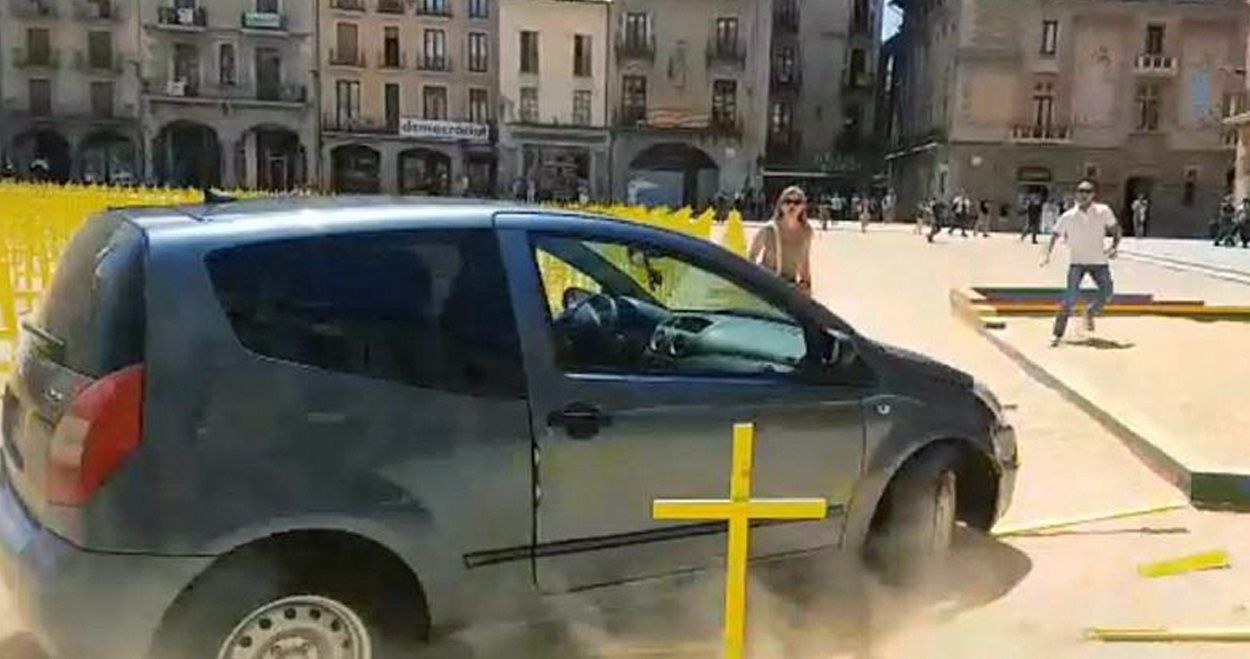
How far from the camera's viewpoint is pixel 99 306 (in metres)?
3.41

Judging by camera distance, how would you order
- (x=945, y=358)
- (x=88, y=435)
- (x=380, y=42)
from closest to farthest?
(x=88, y=435) → (x=945, y=358) → (x=380, y=42)

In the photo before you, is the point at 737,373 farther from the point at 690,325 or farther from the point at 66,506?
the point at 66,506

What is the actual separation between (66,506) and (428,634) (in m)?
1.13

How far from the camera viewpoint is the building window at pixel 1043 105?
55.8 metres

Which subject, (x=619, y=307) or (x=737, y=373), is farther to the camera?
→ (x=619, y=307)

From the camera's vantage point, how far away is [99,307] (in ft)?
11.2

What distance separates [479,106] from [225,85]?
39.9 ft

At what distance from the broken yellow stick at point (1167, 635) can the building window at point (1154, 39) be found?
187ft

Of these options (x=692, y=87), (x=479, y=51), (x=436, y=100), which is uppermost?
(x=479, y=51)

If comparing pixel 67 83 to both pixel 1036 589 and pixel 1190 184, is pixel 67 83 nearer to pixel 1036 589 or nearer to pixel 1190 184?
pixel 1190 184

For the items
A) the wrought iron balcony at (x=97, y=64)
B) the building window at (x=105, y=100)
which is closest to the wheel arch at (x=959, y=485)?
the building window at (x=105, y=100)

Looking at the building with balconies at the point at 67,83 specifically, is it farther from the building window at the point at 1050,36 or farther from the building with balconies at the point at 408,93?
the building window at the point at 1050,36

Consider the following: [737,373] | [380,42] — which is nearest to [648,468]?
[737,373]

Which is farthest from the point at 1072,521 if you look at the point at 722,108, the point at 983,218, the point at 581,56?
the point at 722,108
